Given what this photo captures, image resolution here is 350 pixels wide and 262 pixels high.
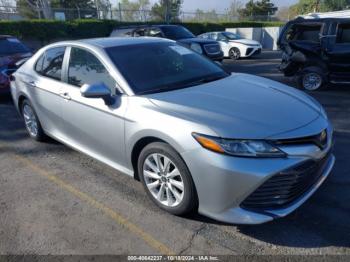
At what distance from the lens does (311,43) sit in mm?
7949

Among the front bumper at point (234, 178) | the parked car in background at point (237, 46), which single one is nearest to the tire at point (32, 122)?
the front bumper at point (234, 178)

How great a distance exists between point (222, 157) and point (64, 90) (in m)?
2.33

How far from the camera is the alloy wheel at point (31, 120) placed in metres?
5.06

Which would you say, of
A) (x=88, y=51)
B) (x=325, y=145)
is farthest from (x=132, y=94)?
(x=325, y=145)

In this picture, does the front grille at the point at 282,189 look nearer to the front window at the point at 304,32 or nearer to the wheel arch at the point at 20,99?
the wheel arch at the point at 20,99

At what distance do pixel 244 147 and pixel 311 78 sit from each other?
6420mm

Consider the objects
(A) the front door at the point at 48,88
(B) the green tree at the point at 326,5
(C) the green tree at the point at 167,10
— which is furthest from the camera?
(B) the green tree at the point at 326,5

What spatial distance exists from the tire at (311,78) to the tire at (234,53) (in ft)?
29.3

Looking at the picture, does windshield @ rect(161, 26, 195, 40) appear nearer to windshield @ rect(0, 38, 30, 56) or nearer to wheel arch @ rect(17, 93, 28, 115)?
windshield @ rect(0, 38, 30, 56)

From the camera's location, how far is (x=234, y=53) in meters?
17.1

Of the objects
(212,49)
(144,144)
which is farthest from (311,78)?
(144,144)

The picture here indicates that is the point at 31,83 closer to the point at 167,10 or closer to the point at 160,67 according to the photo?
the point at 160,67

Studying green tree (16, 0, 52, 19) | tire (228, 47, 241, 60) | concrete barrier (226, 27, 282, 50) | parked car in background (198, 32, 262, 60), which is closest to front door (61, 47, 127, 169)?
parked car in background (198, 32, 262, 60)

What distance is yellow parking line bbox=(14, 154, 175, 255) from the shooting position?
2.83 meters
